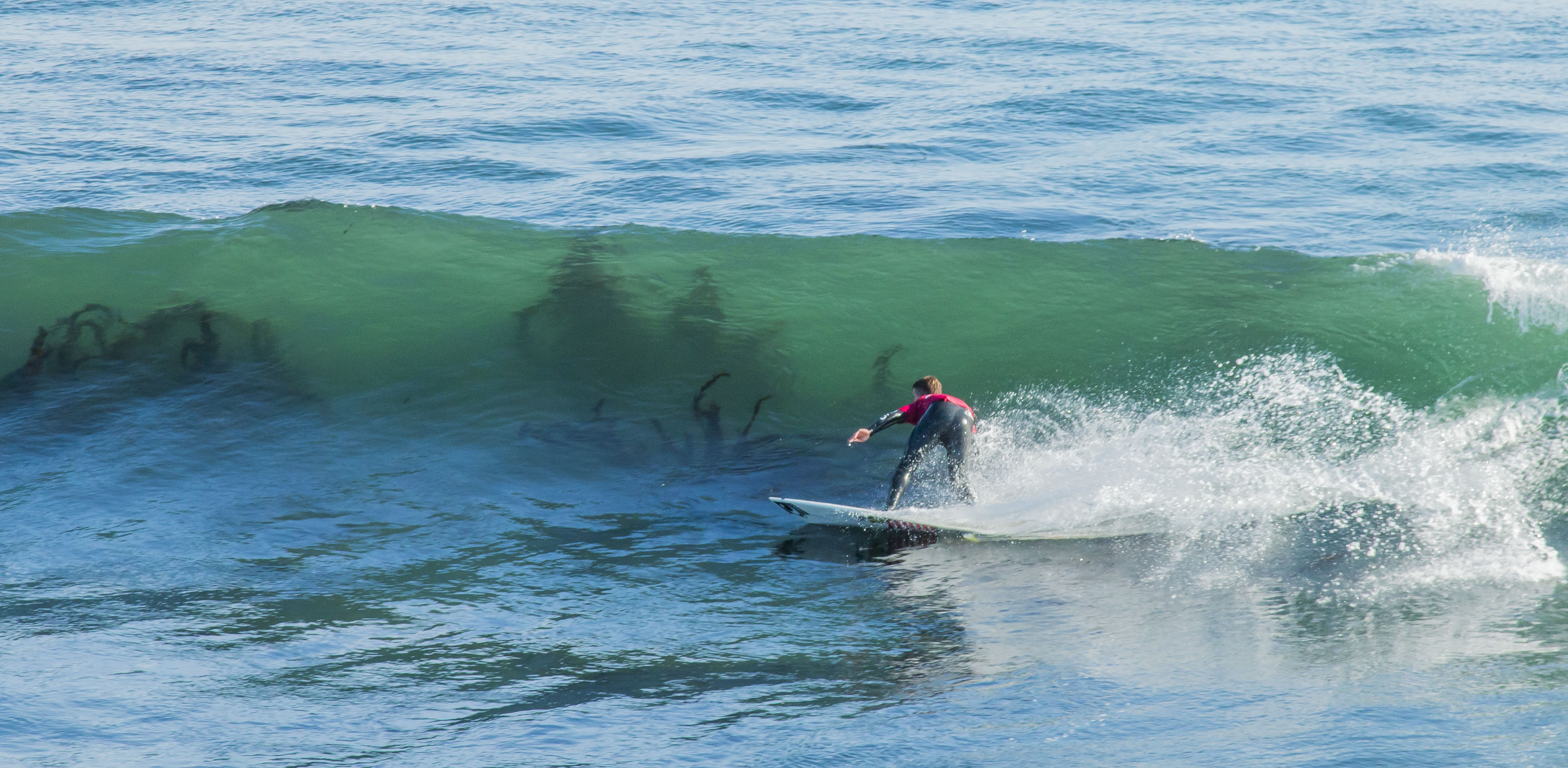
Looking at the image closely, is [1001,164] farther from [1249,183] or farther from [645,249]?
[645,249]

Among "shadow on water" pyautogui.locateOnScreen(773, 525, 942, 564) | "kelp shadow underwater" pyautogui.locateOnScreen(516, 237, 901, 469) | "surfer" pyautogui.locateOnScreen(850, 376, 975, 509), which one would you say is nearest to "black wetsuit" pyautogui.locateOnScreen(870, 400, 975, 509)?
"surfer" pyautogui.locateOnScreen(850, 376, 975, 509)

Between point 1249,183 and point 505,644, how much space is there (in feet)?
39.7

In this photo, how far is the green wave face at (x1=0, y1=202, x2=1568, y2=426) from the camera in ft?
33.0

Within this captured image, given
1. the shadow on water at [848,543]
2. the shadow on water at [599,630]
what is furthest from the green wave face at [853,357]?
the shadow on water at [599,630]

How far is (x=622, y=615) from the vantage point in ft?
21.3

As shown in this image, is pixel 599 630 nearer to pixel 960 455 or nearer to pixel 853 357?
pixel 960 455

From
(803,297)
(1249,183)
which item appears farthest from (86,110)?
(1249,183)

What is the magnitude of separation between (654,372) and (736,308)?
1333 millimetres

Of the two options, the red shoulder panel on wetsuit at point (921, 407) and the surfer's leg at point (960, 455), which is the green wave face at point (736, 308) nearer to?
the red shoulder panel on wetsuit at point (921, 407)

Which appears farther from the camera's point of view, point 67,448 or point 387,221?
point 387,221

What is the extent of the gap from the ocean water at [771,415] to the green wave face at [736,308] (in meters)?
0.05

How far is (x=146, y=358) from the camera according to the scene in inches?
401

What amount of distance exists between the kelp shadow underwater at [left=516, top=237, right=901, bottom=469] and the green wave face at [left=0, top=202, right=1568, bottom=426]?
30 millimetres

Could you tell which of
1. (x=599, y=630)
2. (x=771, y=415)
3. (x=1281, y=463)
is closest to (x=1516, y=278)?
(x=1281, y=463)
